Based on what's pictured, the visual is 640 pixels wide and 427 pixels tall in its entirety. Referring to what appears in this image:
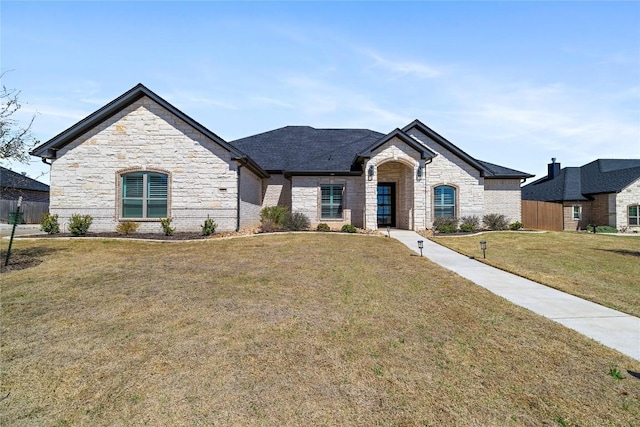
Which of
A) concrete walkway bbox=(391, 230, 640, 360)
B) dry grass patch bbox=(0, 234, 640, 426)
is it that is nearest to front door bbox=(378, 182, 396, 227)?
concrete walkway bbox=(391, 230, 640, 360)

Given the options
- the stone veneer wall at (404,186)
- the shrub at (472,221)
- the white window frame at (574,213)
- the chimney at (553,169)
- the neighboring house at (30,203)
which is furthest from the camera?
the chimney at (553,169)

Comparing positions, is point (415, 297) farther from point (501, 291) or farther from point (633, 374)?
point (633, 374)

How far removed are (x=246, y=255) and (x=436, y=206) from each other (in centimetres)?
1292

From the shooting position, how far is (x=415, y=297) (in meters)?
6.88

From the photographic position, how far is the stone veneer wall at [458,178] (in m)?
20.0

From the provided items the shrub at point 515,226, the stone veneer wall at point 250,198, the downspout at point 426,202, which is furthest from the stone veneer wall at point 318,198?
the shrub at point 515,226

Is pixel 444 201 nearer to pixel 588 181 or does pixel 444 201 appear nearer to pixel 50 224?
pixel 588 181

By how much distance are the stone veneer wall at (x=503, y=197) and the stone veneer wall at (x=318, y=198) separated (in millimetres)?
8514

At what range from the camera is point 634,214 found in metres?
26.3

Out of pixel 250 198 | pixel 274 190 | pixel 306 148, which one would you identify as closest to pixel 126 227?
pixel 250 198

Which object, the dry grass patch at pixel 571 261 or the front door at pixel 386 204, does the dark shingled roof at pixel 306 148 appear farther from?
the dry grass patch at pixel 571 261

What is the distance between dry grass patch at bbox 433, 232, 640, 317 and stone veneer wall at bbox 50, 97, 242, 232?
1078 centimetres

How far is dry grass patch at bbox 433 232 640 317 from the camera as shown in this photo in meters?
7.56

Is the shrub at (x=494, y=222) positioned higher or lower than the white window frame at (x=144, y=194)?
lower
